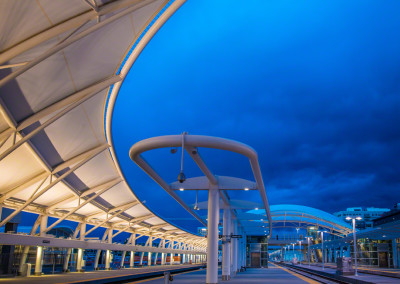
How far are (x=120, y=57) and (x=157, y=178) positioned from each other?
7.50 metres

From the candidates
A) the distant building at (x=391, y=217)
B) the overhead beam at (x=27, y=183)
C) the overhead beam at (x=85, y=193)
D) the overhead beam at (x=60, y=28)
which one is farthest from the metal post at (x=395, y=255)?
the overhead beam at (x=60, y=28)

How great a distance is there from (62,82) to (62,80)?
14 centimetres

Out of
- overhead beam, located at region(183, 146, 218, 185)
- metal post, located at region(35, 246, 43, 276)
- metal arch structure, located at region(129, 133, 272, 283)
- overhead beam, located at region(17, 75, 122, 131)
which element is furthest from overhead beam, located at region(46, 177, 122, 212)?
overhead beam, located at region(17, 75, 122, 131)

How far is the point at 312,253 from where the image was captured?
114562 millimetres

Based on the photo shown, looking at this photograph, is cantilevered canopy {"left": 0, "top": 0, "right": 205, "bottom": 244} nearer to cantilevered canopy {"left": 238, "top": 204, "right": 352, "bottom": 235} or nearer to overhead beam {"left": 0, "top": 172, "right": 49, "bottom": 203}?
overhead beam {"left": 0, "top": 172, "right": 49, "bottom": 203}

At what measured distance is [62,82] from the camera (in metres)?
13.7

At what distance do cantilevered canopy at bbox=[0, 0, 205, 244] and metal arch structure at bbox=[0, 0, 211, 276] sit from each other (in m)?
0.03

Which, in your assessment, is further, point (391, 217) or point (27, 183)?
point (391, 217)

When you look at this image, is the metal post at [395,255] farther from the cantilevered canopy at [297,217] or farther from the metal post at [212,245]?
the metal post at [212,245]

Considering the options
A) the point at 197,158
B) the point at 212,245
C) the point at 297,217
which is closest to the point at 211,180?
the point at 212,245

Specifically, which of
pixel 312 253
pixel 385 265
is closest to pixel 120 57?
pixel 385 265

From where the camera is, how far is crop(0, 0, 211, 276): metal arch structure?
10172 mm

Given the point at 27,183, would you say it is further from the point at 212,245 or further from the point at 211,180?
the point at 212,245

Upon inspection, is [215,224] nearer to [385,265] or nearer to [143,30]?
[143,30]
